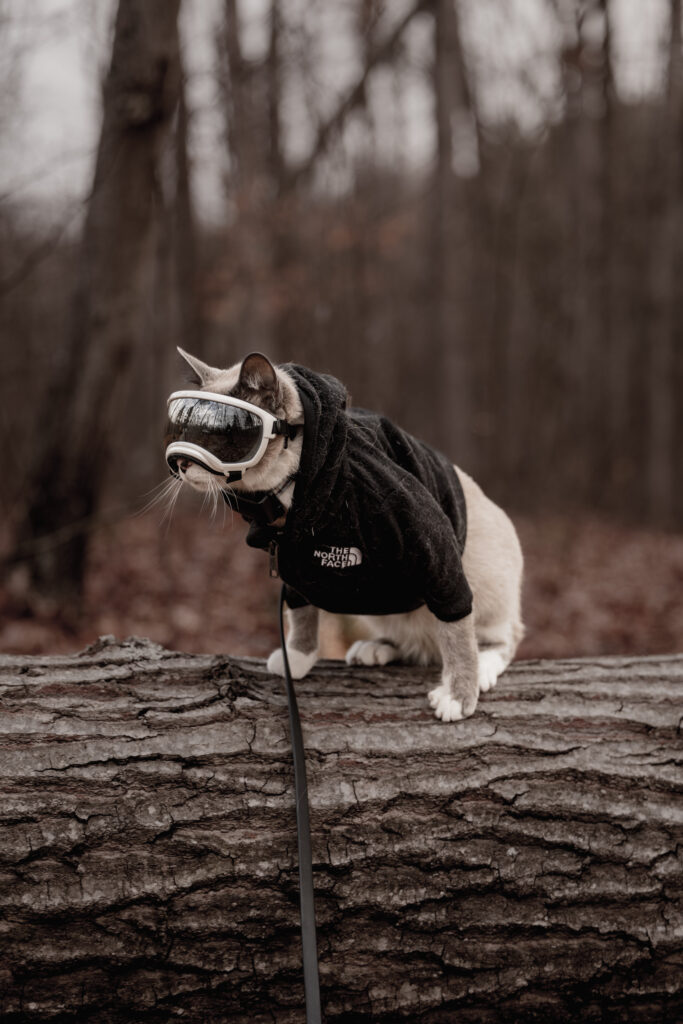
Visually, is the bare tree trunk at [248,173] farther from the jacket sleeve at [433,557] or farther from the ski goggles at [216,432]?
the ski goggles at [216,432]

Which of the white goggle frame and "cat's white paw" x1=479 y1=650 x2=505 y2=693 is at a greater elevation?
the white goggle frame

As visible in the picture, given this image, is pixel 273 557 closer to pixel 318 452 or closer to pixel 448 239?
pixel 318 452

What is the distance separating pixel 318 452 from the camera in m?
2.02

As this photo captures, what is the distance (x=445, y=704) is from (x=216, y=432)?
1115 millimetres

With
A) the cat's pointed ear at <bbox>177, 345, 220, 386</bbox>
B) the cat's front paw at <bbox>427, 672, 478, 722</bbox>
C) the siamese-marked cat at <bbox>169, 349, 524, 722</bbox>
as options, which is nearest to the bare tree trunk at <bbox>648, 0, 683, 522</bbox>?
the siamese-marked cat at <bbox>169, 349, 524, 722</bbox>

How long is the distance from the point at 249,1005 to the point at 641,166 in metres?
18.0

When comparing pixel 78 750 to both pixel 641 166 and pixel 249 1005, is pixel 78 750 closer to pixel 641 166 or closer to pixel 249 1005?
pixel 249 1005

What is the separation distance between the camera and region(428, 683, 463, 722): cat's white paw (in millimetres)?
2311

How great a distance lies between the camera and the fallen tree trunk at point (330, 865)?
186 cm

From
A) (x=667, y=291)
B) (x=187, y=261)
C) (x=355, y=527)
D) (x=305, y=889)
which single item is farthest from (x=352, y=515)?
(x=667, y=291)

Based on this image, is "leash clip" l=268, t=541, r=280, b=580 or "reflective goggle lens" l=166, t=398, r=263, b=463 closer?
"reflective goggle lens" l=166, t=398, r=263, b=463

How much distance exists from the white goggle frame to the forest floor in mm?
1529

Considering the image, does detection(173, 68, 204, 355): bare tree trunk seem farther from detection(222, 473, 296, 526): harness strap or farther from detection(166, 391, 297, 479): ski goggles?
detection(166, 391, 297, 479): ski goggles

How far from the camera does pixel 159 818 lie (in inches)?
77.2
